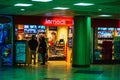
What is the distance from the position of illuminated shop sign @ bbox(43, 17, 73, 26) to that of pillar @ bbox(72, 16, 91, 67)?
181cm

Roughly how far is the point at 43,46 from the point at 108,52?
4933mm

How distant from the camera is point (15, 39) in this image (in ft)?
78.0

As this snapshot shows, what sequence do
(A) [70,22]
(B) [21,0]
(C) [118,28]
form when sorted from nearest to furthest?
(B) [21,0]
(A) [70,22]
(C) [118,28]

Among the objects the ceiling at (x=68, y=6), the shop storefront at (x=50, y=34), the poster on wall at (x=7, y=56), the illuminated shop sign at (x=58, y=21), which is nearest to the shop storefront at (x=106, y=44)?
the shop storefront at (x=50, y=34)

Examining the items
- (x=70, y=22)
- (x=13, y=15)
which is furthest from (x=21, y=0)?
(x=70, y=22)

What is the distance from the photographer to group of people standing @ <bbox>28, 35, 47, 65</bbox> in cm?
2356

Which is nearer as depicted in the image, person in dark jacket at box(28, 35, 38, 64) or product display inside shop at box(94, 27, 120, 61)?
person in dark jacket at box(28, 35, 38, 64)

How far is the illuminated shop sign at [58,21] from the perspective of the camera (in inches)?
957

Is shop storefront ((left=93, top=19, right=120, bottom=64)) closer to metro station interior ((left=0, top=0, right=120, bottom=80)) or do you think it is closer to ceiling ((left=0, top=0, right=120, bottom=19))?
metro station interior ((left=0, top=0, right=120, bottom=80))

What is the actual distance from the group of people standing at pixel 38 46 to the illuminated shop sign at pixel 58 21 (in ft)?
3.31

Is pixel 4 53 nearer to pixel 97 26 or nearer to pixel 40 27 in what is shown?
pixel 40 27

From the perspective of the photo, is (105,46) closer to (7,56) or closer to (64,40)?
(64,40)

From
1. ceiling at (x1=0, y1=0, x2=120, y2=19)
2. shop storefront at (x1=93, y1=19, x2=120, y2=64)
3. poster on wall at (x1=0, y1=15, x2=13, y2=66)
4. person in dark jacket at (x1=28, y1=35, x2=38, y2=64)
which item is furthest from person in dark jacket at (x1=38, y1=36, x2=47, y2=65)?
ceiling at (x1=0, y1=0, x2=120, y2=19)

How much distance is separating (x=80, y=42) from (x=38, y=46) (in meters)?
2.93
